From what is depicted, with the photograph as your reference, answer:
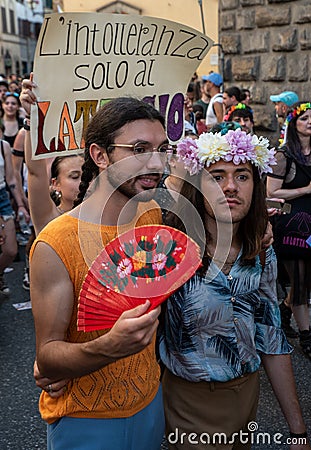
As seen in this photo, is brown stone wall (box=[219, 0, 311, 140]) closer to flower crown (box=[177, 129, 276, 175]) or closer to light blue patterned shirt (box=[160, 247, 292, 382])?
flower crown (box=[177, 129, 276, 175])

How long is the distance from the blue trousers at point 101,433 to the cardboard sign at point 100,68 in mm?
1157

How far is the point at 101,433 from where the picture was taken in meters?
1.96

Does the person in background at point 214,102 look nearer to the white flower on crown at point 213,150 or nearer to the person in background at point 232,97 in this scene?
the person in background at point 232,97

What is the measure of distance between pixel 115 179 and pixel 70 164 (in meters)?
1.72

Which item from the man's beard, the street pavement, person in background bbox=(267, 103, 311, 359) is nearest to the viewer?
the man's beard

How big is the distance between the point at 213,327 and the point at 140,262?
62 cm

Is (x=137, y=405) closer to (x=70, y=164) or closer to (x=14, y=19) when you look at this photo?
(x=70, y=164)

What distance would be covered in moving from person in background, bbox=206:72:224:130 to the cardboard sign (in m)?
5.26

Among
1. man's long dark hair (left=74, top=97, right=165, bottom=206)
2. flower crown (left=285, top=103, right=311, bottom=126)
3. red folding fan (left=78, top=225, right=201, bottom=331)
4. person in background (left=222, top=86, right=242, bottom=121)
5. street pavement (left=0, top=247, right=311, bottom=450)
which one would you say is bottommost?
street pavement (left=0, top=247, right=311, bottom=450)

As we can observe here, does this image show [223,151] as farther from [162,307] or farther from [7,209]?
[7,209]

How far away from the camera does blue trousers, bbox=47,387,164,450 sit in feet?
6.42

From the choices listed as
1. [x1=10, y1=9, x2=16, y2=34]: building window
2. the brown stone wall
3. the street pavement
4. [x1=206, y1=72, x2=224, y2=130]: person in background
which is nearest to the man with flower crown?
the street pavement

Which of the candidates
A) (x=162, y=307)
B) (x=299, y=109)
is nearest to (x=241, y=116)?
(x=299, y=109)

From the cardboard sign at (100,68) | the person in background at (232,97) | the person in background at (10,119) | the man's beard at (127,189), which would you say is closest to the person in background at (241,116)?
the person in background at (232,97)
